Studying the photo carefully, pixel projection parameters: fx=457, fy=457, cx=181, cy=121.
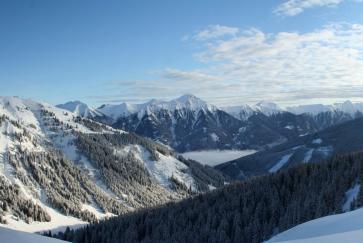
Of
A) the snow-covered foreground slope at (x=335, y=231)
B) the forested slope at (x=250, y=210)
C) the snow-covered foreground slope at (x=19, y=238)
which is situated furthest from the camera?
the forested slope at (x=250, y=210)

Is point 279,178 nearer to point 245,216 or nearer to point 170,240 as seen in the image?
point 245,216

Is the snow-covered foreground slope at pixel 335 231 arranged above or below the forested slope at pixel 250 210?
above

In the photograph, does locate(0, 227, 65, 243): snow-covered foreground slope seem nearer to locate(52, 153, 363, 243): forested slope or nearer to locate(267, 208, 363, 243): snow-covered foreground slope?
locate(267, 208, 363, 243): snow-covered foreground slope

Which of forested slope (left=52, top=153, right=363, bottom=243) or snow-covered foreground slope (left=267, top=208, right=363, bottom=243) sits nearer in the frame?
snow-covered foreground slope (left=267, top=208, right=363, bottom=243)

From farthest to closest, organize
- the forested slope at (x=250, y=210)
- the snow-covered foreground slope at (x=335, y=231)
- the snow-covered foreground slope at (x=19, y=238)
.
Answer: the forested slope at (x=250, y=210), the snow-covered foreground slope at (x=335, y=231), the snow-covered foreground slope at (x=19, y=238)

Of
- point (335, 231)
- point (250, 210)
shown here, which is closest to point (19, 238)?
point (335, 231)

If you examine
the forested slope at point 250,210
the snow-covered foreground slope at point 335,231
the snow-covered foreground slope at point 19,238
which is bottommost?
the forested slope at point 250,210

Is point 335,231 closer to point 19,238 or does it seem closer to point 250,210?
point 19,238

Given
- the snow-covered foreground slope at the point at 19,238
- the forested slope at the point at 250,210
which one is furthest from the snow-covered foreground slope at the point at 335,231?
the forested slope at the point at 250,210

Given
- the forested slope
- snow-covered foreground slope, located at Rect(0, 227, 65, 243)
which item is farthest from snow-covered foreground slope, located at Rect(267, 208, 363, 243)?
the forested slope

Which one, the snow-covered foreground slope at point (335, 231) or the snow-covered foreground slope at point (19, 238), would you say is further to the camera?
the snow-covered foreground slope at point (335, 231)

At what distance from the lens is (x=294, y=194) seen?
153 metres

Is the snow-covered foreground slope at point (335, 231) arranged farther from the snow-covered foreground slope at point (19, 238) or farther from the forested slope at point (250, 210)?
the forested slope at point (250, 210)

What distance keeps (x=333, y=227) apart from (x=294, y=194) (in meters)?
111
